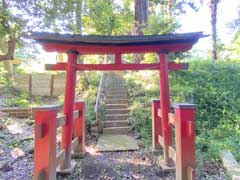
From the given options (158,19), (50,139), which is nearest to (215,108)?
(158,19)

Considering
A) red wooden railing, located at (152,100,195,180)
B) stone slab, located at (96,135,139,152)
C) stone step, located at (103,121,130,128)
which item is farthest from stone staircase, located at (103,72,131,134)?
red wooden railing, located at (152,100,195,180)

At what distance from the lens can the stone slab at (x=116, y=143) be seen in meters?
5.78

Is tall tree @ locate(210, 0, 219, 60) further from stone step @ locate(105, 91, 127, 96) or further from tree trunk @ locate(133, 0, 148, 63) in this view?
stone step @ locate(105, 91, 127, 96)

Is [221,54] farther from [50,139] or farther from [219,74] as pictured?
[50,139]

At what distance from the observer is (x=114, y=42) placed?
4.16 meters

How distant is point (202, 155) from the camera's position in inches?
193

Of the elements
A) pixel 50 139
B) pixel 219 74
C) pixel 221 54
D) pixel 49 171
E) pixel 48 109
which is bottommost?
pixel 49 171

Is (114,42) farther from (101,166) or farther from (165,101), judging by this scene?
(101,166)

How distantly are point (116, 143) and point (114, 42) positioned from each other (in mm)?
2980

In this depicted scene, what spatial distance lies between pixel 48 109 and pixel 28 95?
35.5 ft

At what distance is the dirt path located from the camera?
412cm

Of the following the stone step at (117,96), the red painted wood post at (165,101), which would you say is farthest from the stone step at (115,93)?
the red painted wood post at (165,101)

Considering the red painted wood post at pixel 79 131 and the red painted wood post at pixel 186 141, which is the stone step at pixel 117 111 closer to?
the red painted wood post at pixel 79 131

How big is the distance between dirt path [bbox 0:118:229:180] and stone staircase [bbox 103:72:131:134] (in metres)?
1.05
